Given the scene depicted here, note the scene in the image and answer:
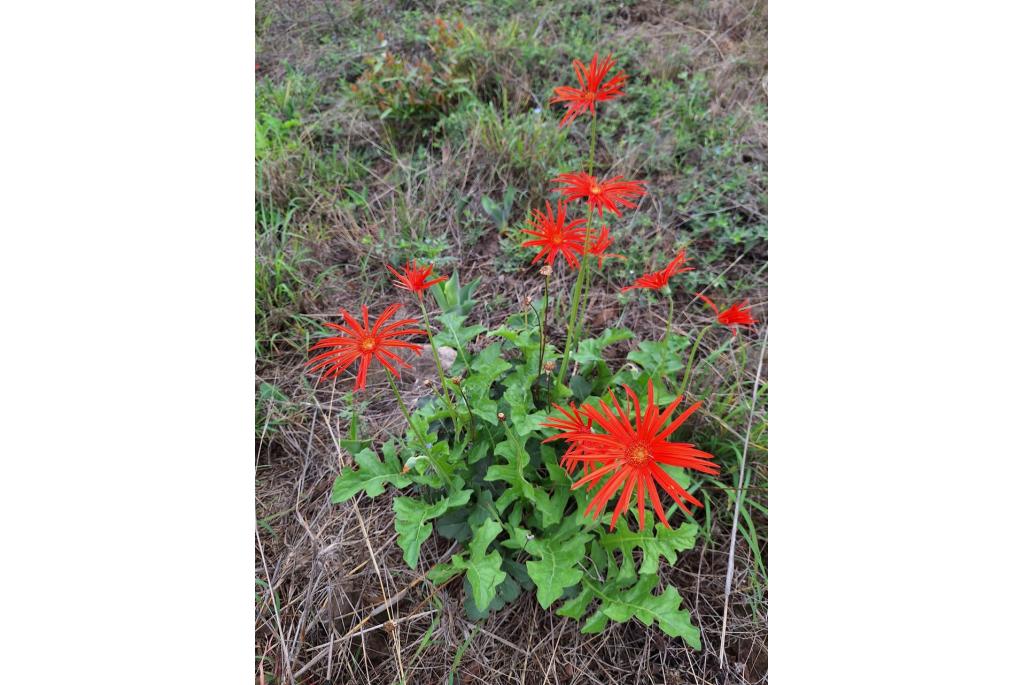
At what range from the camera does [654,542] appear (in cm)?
124

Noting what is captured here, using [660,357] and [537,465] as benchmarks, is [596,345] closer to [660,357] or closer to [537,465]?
[660,357]

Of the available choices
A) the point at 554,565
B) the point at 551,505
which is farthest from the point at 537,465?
the point at 554,565

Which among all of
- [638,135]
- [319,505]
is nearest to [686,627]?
[319,505]

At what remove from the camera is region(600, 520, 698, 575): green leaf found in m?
1.23

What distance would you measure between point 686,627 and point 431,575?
573mm

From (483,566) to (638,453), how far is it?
0.43 m

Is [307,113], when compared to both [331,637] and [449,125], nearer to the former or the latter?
[449,125]

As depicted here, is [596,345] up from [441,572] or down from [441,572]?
up

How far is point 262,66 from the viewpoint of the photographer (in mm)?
2486

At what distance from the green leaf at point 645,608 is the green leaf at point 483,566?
21cm

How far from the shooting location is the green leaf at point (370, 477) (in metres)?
1.29

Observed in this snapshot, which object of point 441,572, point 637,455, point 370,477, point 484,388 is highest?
point 637,455

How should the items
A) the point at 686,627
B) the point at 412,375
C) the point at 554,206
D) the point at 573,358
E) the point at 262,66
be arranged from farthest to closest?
the point at 262,66, the point at 554,206, the point at 412,375, the point at 573,358, the point at 686,627

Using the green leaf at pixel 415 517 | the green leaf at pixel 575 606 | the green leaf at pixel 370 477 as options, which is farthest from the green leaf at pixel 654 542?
the green leaf at pixel 370 477
